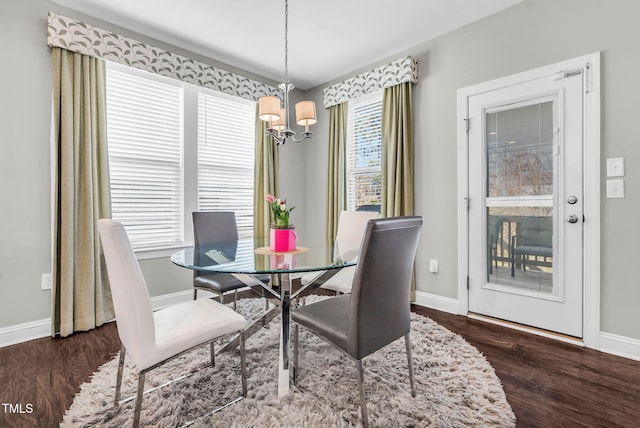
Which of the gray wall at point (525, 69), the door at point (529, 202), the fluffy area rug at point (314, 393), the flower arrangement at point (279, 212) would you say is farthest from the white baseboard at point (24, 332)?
the door at point (529, 202)

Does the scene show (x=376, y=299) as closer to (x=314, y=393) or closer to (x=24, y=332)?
(x=314, y=393)

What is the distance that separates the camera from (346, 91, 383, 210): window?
3.61m

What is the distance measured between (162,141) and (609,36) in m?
3.72

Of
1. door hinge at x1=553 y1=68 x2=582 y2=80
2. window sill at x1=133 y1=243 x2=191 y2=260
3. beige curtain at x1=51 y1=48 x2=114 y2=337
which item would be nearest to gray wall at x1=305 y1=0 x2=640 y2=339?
door hinge at x1=553 y1=68 x2=582 y2=80

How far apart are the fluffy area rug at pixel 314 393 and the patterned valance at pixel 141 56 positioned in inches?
95.8

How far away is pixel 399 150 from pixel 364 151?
0.60 meters

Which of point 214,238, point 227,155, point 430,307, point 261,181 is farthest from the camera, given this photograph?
point 261,181

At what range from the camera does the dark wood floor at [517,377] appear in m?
1.52

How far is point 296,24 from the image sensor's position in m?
2.82

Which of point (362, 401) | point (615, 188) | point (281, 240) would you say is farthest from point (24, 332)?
point (615, 188)

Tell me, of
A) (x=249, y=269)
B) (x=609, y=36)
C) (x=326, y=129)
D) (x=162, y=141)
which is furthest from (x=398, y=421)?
(x=326, y=129)

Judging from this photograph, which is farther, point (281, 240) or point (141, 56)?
point (141, 56)

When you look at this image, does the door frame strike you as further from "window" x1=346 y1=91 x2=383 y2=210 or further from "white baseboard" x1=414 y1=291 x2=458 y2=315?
"window" x1=346 y1=91 x2=383 y2=210

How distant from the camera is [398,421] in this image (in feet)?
4.77
